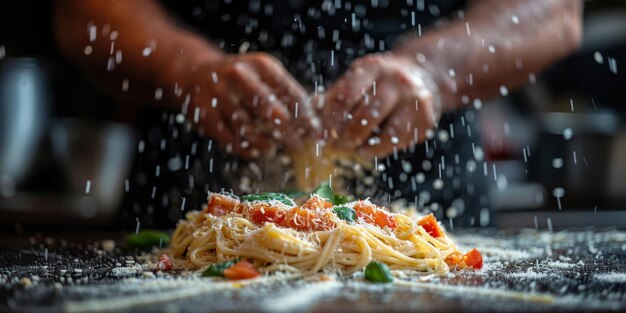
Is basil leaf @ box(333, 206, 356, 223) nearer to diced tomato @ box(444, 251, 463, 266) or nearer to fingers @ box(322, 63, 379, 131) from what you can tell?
diced tomato @ box(444, 251, 463, 266)

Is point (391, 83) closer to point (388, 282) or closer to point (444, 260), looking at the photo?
point (444, 260)

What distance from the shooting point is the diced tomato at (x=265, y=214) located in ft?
6.95

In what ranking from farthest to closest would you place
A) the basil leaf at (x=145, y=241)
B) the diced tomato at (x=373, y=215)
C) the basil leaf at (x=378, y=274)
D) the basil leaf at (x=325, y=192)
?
the basil leaf at (x=145, y=241) → the basil leaf at (x=325, y=192) → the diced tomato at (x=373, y=215) → the basil leaf at (x=378, y=274)

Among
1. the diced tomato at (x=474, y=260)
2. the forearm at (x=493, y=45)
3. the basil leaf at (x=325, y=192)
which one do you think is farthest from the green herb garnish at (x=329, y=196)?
the forearm at (x=493, y=45)

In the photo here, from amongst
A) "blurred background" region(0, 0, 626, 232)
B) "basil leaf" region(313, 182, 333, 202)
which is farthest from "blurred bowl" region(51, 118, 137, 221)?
"basil leaf" region(313, 182, 333, 202)

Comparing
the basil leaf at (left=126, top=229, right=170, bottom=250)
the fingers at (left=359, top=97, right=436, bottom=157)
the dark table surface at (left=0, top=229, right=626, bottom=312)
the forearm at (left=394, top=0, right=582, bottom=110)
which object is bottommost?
the dark table surface at (left=0, top=229, right=626, bottom=312)

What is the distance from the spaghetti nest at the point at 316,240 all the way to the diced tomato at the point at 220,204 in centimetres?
2

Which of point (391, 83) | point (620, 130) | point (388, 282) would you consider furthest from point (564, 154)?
point (388, 282)

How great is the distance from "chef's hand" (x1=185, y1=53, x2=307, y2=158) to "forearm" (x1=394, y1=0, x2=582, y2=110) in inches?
29.9

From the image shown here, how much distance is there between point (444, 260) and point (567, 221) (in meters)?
2.98

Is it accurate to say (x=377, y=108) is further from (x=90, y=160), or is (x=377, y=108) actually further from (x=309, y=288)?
(x=90, y=160)

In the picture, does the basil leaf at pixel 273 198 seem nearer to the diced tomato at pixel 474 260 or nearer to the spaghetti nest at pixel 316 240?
the spaghetti nest at pixel 316 240

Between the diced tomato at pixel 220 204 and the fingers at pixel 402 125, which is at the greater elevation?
the fingers at pixel 402 125

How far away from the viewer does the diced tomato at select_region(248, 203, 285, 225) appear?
212 cm
